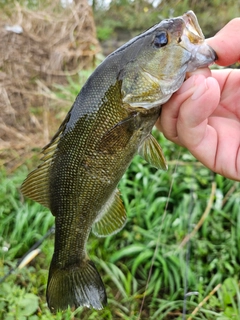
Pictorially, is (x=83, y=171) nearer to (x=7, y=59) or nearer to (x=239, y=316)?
(x=239, y=316)

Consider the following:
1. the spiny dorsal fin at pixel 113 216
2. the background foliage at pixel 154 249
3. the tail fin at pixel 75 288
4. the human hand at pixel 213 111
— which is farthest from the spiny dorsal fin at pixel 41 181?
the background foliage at pixel 154 249

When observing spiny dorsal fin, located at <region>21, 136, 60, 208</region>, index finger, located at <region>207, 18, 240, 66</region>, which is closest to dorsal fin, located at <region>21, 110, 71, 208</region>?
spiny dorsal fin, located at <region>21, 136, 60, 208</region>

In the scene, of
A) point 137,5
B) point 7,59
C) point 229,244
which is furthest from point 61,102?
point 137,5

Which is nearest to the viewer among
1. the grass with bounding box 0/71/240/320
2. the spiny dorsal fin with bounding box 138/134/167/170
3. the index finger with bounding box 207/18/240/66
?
the index finger with bounding box 207/18/240/66

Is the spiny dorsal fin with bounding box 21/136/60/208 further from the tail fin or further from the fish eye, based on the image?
the fish eye

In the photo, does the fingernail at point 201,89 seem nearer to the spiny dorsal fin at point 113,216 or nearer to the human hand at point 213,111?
the human hand at point 213,111

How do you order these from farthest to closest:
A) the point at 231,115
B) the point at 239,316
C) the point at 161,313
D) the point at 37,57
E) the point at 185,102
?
1. the point at 37,57
2. the point at 161,313
3. the point at 239,316
4. the point at 231,115
5. the point at 185,102

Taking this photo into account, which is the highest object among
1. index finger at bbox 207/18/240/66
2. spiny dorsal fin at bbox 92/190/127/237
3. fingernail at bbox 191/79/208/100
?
index finger at bbox 207/18/240/66
